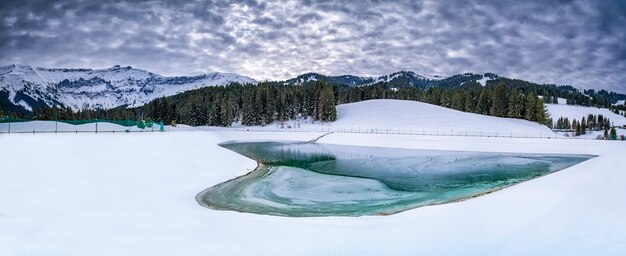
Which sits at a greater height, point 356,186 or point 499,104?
point 499,104

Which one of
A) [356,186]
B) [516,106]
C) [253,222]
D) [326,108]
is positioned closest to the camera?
[253,222]

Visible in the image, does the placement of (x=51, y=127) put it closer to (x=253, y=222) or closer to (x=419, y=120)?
(x=253, y=222)

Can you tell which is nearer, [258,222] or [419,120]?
[258,222]

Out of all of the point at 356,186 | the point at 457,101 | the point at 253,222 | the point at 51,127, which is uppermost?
the point at 457,101

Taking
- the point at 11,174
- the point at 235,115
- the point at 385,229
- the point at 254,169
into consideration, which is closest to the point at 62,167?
the point at 11,174

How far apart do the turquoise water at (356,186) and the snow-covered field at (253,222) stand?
2262 mm

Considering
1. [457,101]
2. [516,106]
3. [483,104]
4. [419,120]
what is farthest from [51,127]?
[457,101]

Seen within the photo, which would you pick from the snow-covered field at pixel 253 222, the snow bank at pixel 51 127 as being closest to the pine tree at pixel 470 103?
the snow bank at pixel 51 127

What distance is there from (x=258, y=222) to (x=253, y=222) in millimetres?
132

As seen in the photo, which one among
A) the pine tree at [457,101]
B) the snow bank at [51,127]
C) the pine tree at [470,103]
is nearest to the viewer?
the snow bank at [51,127]

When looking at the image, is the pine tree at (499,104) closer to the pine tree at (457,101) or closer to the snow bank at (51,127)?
the pine tree at (457,101)

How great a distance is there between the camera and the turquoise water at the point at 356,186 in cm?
1527

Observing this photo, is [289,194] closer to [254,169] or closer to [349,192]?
[349,192]

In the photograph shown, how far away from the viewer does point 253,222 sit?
10430 mm
